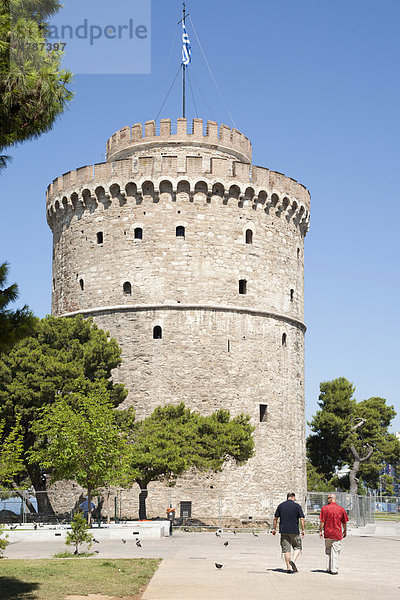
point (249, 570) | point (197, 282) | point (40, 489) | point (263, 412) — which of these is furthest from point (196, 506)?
point (249, 570)

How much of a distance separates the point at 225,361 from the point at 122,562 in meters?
17.4

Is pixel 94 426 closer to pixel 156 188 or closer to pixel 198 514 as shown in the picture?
pixel 198 514

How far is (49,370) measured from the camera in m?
26.7

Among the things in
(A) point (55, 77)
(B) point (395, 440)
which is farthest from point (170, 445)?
(B) point (395, 440)

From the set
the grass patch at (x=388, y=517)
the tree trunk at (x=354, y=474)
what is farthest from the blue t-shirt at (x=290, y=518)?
the tree trunk at (x=354, y=474)

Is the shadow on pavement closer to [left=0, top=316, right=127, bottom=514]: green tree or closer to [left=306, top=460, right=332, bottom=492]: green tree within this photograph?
[left=0, top=316, right=127, bottom=514]: green tree

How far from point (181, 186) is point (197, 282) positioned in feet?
13.6

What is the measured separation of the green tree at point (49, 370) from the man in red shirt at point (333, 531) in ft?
48.4

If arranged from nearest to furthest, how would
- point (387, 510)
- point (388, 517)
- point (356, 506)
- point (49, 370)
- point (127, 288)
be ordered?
1. point (49, 370)
2. point (356, 506)
3. point (127, 288)
4. point (388, 517)
5. point (387, 510)

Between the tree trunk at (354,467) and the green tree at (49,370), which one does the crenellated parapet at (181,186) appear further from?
the tree trunk at (354,467)

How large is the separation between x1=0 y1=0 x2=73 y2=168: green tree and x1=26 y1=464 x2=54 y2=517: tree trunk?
66.0ft

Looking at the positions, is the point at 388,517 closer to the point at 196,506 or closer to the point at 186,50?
the point at 196,506

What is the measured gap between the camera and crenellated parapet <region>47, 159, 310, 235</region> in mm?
31672

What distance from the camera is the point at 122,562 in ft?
44.8
